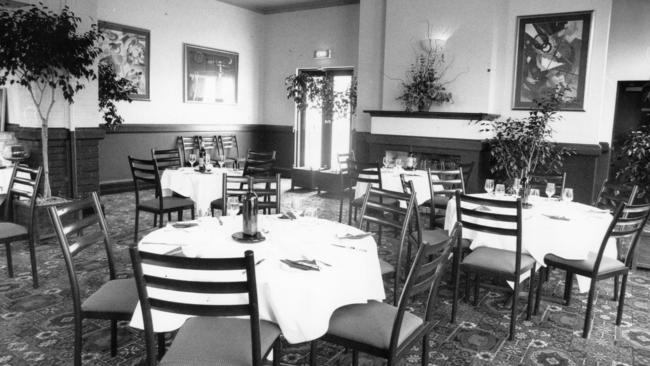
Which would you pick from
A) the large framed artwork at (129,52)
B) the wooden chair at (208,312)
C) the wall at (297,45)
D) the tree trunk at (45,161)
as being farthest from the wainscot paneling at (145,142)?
the wooden chair at (208,312)

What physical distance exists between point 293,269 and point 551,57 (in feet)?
19.9

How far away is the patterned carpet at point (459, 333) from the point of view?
290 cm

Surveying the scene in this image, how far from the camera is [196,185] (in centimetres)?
522

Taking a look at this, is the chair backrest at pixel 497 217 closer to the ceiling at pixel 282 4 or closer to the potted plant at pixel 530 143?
the potted plant at pixel 530 143

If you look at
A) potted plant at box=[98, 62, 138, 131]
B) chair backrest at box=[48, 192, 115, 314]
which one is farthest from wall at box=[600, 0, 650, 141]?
chair backrest at box=[48, 192, 115, 314]

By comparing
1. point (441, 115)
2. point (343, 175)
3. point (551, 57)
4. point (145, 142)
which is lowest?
point (343, 175)

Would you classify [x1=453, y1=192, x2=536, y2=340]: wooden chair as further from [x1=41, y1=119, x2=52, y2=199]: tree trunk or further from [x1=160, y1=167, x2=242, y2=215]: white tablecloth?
[x1=41, y1=119, x2=52, y2=199]: tree trunk

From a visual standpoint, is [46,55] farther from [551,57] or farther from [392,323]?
[551,57]

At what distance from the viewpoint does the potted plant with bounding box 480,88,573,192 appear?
661 centimetres

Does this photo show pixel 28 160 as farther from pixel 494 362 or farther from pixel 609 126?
pixel 609 126

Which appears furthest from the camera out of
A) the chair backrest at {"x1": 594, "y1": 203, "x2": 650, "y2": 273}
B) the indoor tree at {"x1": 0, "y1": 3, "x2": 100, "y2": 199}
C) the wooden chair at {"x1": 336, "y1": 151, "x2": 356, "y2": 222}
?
the wooden chair at {"x1": 336, "y1": 151, "x2": 356, "y2": 222}

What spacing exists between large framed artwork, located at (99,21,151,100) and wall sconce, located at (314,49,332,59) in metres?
3.17

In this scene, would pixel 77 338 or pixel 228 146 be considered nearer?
pixel 77 338

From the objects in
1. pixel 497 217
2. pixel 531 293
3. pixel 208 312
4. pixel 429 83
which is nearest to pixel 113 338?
pixel 208 312
